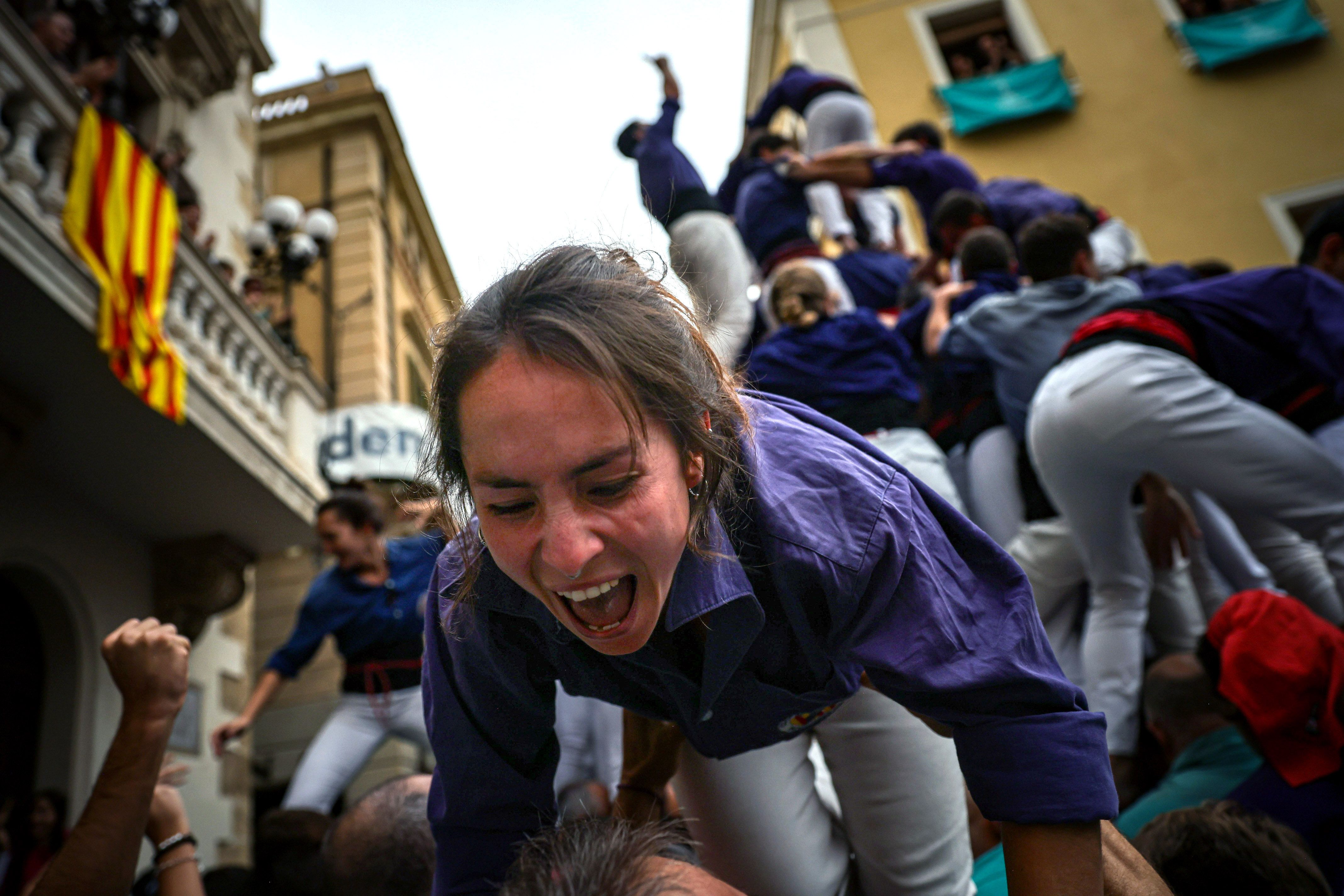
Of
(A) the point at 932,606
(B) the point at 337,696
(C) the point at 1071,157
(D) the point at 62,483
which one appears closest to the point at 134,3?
(D) the point at 62,483

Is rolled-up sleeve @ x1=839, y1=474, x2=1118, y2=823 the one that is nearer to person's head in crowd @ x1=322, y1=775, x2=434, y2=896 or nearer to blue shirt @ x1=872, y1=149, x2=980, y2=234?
person's head in crowd @ x1=322, y1=775, x2=434, y2=896

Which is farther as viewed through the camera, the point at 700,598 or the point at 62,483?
the point at 62,483

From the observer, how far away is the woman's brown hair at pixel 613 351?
3.76ft

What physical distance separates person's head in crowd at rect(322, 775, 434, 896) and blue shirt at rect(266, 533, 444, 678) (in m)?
2.00

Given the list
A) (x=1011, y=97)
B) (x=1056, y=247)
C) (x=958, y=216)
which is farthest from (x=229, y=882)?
(x=1011, y=97)

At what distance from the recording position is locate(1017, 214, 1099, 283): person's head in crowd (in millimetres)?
3330

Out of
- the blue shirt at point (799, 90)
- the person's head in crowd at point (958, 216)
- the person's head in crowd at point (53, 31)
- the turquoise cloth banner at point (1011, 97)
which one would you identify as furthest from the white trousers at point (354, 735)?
the turquoise cloth banner at point (1011, 97)

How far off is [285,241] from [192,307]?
109 inches

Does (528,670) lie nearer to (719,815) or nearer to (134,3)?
(719,815)

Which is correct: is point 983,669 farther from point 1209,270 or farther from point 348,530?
point 1209,270

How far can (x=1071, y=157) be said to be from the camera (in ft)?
35.6

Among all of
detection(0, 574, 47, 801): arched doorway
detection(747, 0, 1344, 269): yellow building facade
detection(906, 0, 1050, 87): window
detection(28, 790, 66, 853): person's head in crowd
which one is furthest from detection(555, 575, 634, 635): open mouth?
detection(906, 0, 1050, 87): window

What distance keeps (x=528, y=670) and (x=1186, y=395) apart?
1998mm

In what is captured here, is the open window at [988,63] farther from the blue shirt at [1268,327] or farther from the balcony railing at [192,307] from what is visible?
the blue shirt at [1268,327]
